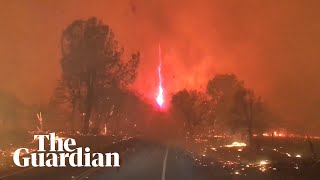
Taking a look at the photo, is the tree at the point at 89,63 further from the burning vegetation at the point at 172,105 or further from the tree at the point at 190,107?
the tree at the point at 190,107

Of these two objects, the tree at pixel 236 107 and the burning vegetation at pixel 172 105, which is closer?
the burning vegetation at pixel 172 105

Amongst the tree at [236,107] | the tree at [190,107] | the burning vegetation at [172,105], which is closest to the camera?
the burning vegetation at [172,105]

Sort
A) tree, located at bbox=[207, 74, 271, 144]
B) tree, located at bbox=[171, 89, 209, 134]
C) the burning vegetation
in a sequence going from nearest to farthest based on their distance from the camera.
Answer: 1. the burning vegetation
2. tree, located at bbox=[207, 74, 271, 144]
3. tree, located at bbox=[171, 89, 209, 134]

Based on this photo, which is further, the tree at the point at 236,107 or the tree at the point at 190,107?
the tree at the point at 190,107

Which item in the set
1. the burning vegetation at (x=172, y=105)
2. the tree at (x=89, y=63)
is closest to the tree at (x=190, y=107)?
the burning vegetation at (x=172, y=105)

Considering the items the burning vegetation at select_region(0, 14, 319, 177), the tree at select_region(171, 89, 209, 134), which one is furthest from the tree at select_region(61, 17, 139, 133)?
the tree at select_region(171, 89, 209, 134)


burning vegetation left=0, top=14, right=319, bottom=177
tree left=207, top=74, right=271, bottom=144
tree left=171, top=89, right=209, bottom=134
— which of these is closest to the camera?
burning vegetation left=0, top=14, right=319, bottom=177

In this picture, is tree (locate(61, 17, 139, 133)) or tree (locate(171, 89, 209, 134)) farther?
tree (locate(171, 89, 209, 134))

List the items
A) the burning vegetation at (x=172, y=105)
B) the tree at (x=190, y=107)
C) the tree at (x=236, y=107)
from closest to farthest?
the burning vegetation at (x=172, y=105)
the tree at (x=236, y=107)
the tree at (x=190, y=107)

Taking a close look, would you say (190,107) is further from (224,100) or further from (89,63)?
(89,63)

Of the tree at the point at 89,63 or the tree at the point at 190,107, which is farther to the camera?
the tree at the point at 190,107

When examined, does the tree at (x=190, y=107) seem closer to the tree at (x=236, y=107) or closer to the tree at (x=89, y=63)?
the tree at (x=236, y=107)

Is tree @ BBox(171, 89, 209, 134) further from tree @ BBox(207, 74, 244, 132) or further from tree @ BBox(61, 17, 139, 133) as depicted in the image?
tree @ BBox(61, 17, 139, 133)

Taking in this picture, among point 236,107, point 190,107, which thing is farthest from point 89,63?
point 190,107
